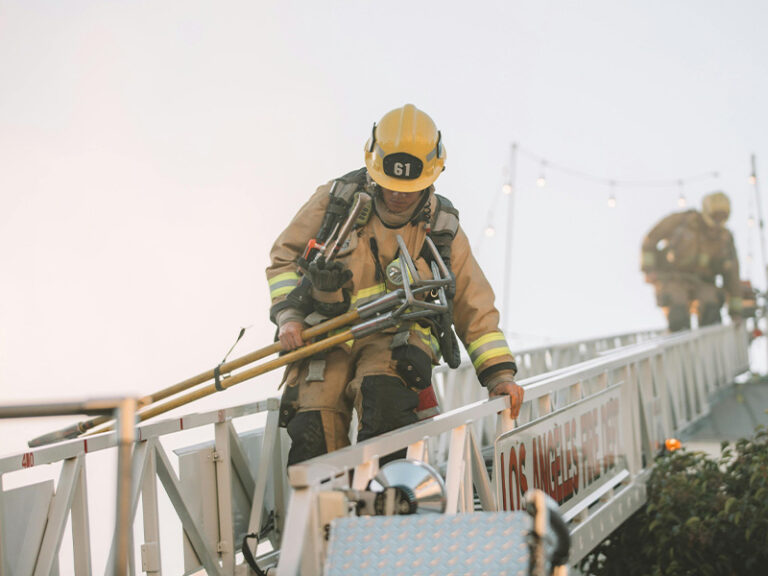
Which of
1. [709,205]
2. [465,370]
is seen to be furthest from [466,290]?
Result: [709,205]

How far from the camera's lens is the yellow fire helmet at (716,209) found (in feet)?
53.5

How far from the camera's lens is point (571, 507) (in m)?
4.90

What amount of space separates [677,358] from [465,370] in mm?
3173

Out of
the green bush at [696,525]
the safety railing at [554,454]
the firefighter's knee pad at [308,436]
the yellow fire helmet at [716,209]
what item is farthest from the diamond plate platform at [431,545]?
the yellow fire helmet at [716,209]

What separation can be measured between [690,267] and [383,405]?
1298cm

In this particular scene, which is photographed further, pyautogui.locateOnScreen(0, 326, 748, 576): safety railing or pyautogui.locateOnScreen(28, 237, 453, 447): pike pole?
pyautogui.locateOnScreen(28, 237, 453, 447): pike pole

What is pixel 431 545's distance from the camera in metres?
2.21

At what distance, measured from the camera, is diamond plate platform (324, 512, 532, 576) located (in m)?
2.14

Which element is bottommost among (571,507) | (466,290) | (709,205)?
(571,507)

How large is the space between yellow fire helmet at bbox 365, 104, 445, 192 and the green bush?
3271 millimetres

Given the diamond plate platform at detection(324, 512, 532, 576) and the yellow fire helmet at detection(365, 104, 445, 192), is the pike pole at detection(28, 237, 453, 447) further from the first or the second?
the diamond plate platform at detection(324, 512, 532, 576)

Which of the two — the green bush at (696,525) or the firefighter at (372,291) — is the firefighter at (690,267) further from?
the firefighter at (372,291)

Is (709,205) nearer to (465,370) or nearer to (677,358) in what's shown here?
(677,358)

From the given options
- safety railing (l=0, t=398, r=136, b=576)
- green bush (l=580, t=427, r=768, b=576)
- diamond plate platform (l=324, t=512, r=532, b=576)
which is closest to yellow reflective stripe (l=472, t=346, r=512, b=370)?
safety railing (l=0, t=398, r=136, b=576)
